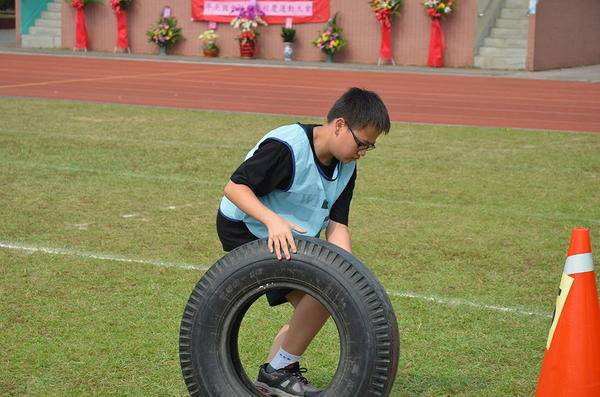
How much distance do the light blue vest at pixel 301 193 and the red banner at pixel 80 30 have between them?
2598cm

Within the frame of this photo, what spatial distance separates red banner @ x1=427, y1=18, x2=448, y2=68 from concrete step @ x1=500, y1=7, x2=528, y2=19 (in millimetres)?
2121

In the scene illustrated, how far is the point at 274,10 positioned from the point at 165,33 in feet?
13.2

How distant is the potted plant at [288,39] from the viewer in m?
24.7

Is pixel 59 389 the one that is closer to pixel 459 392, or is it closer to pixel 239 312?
pixel 239 312

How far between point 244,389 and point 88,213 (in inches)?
135

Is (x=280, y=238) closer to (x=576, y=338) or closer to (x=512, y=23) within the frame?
(x=576, y=338)

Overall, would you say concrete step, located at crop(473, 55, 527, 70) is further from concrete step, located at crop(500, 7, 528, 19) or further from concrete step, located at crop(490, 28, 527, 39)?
concrete step, located at crop(500, 7, 528, 19)

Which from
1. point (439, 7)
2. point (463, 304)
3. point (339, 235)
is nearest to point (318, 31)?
point (439, 7)

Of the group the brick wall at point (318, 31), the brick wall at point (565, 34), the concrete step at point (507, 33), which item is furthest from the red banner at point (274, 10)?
the brick wall at point (565, 34)

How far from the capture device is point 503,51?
2241 centimetres

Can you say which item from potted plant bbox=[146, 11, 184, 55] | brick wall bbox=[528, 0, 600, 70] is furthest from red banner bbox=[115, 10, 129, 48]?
brick wall bbox=[528, 0, 600, 70]

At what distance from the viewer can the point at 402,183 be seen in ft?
23.1

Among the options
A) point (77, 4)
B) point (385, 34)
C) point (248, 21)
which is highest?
point (77, 4)

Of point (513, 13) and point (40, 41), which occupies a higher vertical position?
point (513, 13)
